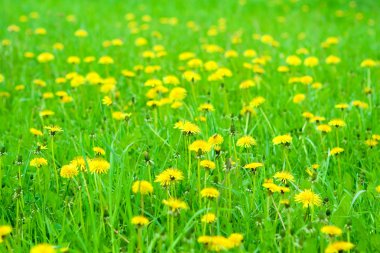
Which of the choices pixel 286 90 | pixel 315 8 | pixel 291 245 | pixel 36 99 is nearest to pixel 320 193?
pixel 291 245

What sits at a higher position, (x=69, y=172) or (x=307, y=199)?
(x=69, y=172)

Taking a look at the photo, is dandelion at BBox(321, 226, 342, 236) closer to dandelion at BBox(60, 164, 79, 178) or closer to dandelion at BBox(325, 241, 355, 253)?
dandelion at BBox(325, 241, 355, 253)

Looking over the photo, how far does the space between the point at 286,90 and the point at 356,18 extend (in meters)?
3.62

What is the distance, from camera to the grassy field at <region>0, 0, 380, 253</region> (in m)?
1.97

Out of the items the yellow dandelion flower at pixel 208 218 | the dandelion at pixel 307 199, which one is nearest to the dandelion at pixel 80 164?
the yellow dandelion flower at pixel 208 218

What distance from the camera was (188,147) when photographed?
91.1 inches

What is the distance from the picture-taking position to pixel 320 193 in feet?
7.57

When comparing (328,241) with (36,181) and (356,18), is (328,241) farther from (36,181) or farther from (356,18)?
(356,18)

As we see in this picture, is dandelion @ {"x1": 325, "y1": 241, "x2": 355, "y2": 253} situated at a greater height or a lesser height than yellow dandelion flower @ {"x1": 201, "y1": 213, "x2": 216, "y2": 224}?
lesser

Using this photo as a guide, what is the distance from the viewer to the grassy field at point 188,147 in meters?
1.97

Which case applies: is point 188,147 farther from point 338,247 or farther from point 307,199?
point 338,247

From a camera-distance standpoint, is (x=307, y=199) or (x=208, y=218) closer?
(x=208, y=218)

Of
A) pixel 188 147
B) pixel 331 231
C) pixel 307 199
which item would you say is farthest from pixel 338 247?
pixel 188 147

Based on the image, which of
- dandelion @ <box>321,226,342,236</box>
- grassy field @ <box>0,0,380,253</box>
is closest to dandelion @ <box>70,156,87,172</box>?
grassy field @ <box>0,0,380,253</box>
